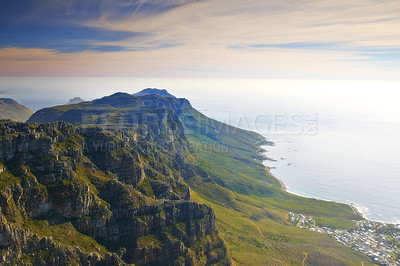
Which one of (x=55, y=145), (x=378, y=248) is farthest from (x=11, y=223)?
(x=378, y=248)

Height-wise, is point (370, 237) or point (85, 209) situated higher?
point (85, 209)

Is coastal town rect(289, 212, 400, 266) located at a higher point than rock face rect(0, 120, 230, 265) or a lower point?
lower

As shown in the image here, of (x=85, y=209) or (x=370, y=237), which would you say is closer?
(x=85, y=209)

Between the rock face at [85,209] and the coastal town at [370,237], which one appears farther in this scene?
the coastal town at [370,237]

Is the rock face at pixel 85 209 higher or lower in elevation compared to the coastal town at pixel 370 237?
higher

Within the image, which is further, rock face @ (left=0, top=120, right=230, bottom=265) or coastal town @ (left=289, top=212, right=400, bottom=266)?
coastal town @ (left=289, top=212, right=400, bottom=266)
